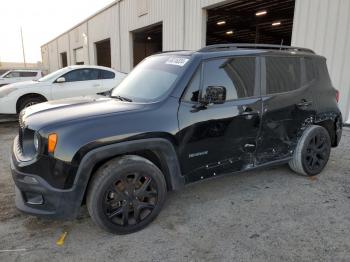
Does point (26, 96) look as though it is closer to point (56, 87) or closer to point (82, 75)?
point (56, 87)

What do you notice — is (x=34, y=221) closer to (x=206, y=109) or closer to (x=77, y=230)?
(x=77, y=230)

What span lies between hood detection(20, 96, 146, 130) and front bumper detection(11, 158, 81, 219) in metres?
0.49

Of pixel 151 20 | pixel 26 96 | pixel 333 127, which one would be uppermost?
pixel 151 20

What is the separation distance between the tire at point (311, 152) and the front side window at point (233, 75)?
123 centimetres

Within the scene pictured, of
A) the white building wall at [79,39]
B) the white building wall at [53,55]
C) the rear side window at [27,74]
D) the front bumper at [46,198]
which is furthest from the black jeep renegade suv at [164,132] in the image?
the white building wall at [53,55]

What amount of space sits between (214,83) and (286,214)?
5.70ft

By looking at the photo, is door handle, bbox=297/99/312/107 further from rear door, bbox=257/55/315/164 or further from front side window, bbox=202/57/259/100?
front side window, bbox=202/57/259/100

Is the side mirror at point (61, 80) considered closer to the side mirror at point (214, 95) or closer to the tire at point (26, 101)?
the tire at point (26, 101)

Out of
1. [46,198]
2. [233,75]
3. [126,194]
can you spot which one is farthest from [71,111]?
[233,75]

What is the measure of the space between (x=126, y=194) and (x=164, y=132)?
28.4 inches

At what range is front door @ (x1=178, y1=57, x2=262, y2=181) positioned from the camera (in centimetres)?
314

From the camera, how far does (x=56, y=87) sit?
8289mm

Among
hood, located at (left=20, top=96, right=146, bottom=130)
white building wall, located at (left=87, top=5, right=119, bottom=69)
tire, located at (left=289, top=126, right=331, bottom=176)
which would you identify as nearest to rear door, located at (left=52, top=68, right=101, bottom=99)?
hood, located at (left=20, top=96, right=146, bottom=130)

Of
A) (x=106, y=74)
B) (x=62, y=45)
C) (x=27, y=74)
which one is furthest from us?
(x=62, y=45)
